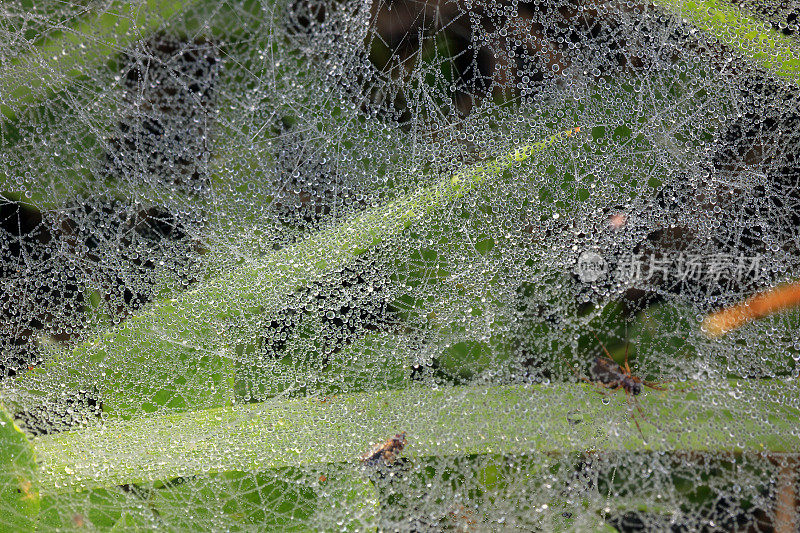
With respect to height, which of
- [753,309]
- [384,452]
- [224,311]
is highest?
[224,311]

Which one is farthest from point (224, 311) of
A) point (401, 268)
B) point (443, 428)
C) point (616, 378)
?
point (616, 378)

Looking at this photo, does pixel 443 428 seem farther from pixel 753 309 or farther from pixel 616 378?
pixel 753 309

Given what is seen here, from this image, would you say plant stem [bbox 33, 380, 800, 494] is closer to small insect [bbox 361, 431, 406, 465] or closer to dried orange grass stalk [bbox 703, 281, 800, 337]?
small insect [bbox 361, 431, 406, 465]

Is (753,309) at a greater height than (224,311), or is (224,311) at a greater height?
(224,311)

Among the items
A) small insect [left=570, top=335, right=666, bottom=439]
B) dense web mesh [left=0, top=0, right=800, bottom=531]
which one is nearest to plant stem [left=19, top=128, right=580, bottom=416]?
dense web mesh [left=0, top=0, right=800, bottom=531]

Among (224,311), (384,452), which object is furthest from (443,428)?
(224,311)

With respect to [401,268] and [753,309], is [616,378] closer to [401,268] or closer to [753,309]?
[753,309]

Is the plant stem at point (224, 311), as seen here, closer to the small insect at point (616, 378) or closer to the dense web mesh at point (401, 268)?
the dense web mesh at point (401, 268)
